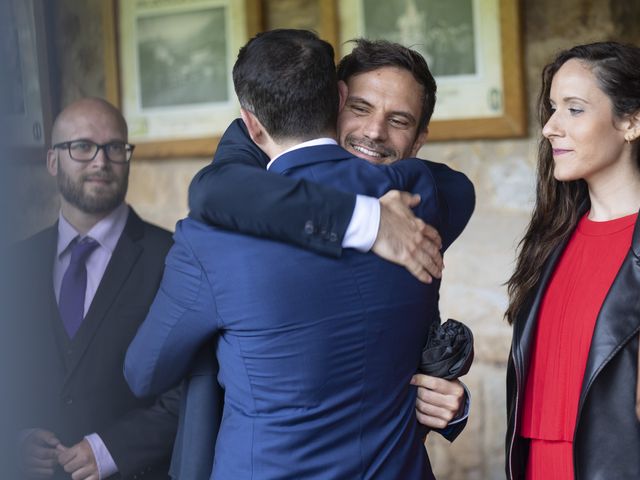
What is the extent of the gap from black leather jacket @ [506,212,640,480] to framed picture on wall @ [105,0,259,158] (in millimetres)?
2244

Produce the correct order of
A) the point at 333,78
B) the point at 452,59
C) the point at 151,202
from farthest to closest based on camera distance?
the point at 151,202
the point at 452,59
the point at 333,78

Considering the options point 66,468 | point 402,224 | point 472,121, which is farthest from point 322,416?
point 472,121

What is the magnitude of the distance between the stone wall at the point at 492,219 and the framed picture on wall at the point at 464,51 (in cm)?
8

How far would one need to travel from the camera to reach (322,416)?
63.9 inches

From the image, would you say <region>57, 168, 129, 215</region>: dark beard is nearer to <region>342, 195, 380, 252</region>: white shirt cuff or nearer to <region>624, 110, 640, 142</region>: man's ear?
<region>342, 195, 380, 252</region>: white shirt cuff

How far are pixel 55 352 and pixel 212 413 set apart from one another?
749 mm

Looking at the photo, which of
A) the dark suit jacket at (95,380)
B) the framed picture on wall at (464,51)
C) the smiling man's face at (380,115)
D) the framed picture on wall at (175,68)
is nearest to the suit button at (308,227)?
the smiling man's face at (380,115)

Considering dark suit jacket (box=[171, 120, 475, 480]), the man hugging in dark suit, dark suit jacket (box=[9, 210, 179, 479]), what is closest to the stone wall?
the man hugging in dark suit

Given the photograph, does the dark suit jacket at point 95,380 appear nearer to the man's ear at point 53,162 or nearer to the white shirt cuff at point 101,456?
the white shirt cuff at point 101,456

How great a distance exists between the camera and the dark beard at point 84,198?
100 inches

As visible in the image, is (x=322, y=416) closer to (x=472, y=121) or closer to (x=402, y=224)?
(x=402, y=224)

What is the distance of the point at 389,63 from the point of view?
210 cm

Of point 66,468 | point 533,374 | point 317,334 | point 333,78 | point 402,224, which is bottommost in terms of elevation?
point 66,468

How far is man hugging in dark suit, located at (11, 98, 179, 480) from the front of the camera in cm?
236
